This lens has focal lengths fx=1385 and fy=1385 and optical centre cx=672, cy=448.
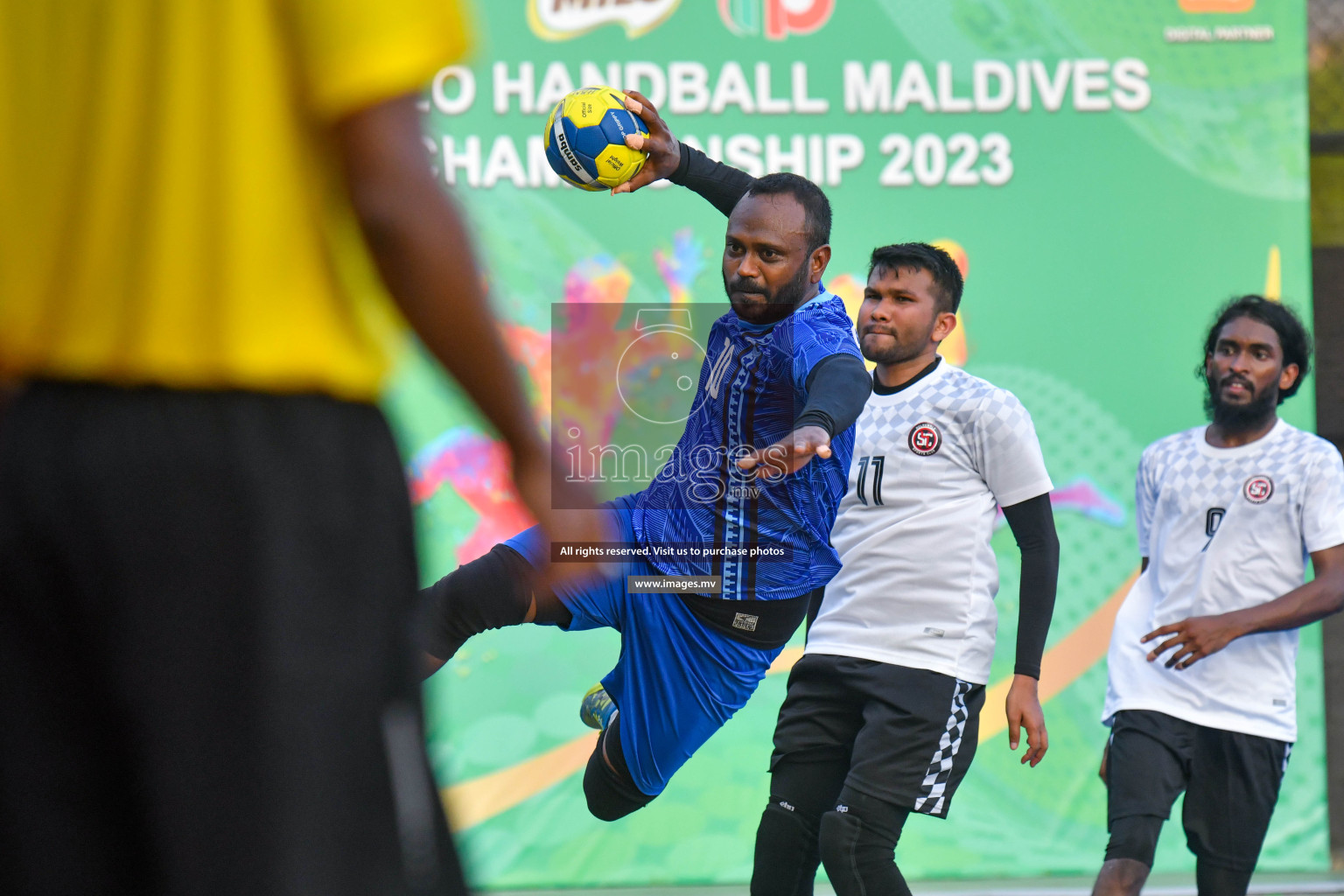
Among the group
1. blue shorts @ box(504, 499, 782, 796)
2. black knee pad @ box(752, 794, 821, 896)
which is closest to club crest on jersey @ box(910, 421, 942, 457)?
blue shorts @ box(504, 499, 782, 796)

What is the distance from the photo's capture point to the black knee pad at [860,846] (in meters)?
3.59

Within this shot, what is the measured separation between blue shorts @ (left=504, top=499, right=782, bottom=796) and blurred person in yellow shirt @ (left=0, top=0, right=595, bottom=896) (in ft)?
7.80

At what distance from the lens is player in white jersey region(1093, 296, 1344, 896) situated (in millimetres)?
4133

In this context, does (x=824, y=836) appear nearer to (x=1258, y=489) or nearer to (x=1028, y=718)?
(x=1028, y=718)

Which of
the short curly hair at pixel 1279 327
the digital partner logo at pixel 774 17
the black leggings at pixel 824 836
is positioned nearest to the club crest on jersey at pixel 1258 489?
the short curly hair at pixel 1279 327

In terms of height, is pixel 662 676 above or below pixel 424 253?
below

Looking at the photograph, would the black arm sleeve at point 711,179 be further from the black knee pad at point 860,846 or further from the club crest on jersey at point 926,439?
the black knee pad at point 860,846

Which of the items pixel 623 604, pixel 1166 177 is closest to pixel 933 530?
pixel 623 604

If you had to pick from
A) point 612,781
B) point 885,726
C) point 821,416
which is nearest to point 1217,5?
point 885,726

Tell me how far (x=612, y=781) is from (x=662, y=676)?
1.10 ft

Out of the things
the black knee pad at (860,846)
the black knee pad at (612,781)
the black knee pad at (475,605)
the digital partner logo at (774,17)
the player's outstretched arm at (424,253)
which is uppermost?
the digital partner logo at (774,17)

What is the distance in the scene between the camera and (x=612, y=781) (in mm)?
3650

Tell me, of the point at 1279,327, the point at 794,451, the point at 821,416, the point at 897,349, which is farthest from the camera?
the point at 1279,327

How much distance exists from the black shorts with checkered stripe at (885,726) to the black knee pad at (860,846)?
4 cm
